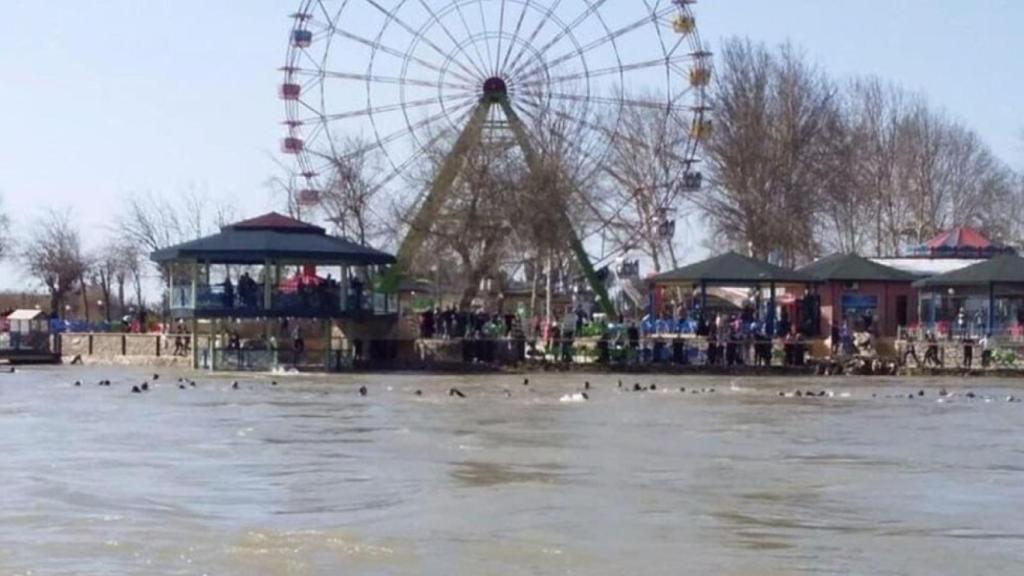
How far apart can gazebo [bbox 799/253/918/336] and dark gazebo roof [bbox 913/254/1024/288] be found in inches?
107

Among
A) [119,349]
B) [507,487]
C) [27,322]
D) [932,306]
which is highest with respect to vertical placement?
[932,306]

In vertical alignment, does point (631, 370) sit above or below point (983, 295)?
below

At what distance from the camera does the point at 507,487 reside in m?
19.4

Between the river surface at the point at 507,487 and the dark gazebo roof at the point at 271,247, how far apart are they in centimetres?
1395

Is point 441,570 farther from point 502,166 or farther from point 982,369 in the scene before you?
point 502,166

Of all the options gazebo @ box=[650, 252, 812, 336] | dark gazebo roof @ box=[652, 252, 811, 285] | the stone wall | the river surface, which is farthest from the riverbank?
the river surface

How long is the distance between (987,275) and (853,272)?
5042 mm

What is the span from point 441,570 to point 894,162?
199 feet

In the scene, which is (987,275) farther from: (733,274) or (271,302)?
(271,302)

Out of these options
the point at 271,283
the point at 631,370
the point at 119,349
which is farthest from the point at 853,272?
the point at 119,349

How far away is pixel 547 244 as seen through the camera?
58906 millimetres

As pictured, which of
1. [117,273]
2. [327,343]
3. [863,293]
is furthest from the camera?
[117,273]

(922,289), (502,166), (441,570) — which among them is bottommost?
(441,570)

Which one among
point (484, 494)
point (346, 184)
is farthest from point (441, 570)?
point (346, 184)
